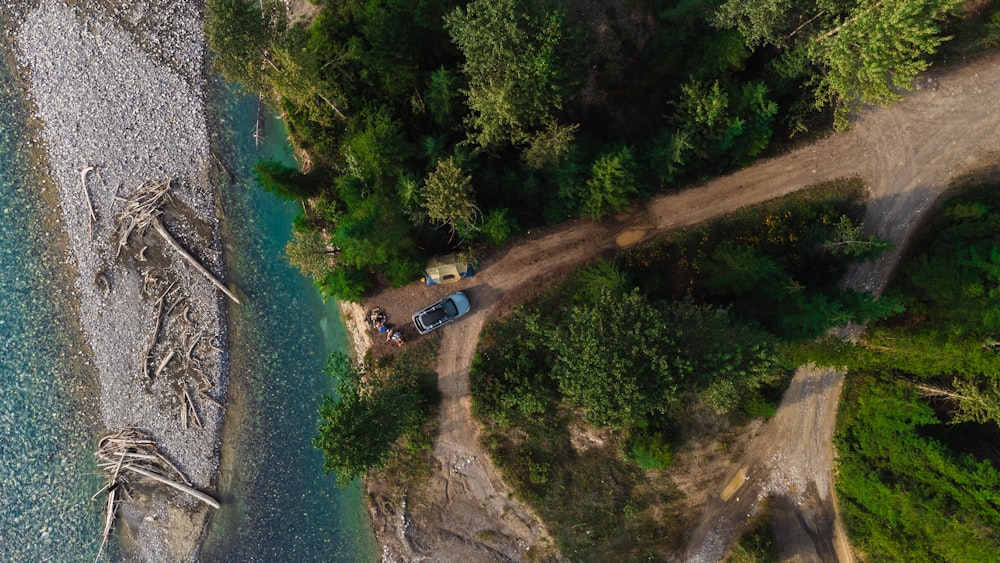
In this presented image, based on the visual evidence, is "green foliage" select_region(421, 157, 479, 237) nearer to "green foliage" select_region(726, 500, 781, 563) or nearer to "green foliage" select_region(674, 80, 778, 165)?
"green foliage" select_region(674, 80, 778, 165)

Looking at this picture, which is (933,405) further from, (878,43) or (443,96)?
(443,96)

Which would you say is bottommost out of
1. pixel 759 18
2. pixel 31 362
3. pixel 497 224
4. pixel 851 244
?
pixel 851 244

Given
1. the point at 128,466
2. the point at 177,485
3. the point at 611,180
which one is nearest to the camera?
the point at 611,180

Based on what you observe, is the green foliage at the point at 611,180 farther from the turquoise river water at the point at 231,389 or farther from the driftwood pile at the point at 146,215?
the driftwood pile at the point at 146,215

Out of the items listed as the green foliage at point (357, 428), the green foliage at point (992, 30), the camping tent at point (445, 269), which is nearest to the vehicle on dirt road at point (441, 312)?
the camping tent at point (445, 269)

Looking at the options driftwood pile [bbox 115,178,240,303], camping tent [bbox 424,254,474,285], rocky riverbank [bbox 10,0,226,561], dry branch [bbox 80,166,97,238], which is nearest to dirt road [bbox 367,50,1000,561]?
camping tent [bbox 424,254,474,285]

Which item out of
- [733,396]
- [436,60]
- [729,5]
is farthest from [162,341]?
[729,5]

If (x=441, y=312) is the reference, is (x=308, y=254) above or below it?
above

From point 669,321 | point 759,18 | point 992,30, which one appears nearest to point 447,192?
point 669,321
